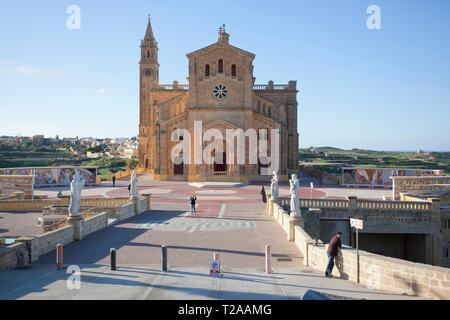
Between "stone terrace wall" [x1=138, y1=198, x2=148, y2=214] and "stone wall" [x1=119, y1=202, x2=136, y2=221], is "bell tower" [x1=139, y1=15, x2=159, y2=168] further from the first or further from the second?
"stone wall" [x1=119, y1=202, x2=136, y2=221]

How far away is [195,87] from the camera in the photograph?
52.7m

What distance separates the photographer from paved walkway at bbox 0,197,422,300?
422 inches

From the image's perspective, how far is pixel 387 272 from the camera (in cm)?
1152

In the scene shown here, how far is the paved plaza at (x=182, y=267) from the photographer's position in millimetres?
10734

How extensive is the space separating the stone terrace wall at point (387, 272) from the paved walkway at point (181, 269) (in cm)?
48

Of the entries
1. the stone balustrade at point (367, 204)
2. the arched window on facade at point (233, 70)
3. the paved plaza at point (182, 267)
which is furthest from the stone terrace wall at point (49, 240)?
the arched window on facade at point (233, 70)

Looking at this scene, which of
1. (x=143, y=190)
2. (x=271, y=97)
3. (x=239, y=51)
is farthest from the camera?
(x=271, y=97)

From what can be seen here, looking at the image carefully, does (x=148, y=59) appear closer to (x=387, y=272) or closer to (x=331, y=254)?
(x=331, y=254)

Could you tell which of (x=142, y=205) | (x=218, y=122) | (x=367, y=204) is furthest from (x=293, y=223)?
(x=218, y=122)

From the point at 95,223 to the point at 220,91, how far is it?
116 ft

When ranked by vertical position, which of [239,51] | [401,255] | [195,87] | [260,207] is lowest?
[401,255]

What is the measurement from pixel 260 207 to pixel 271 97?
3498cm
